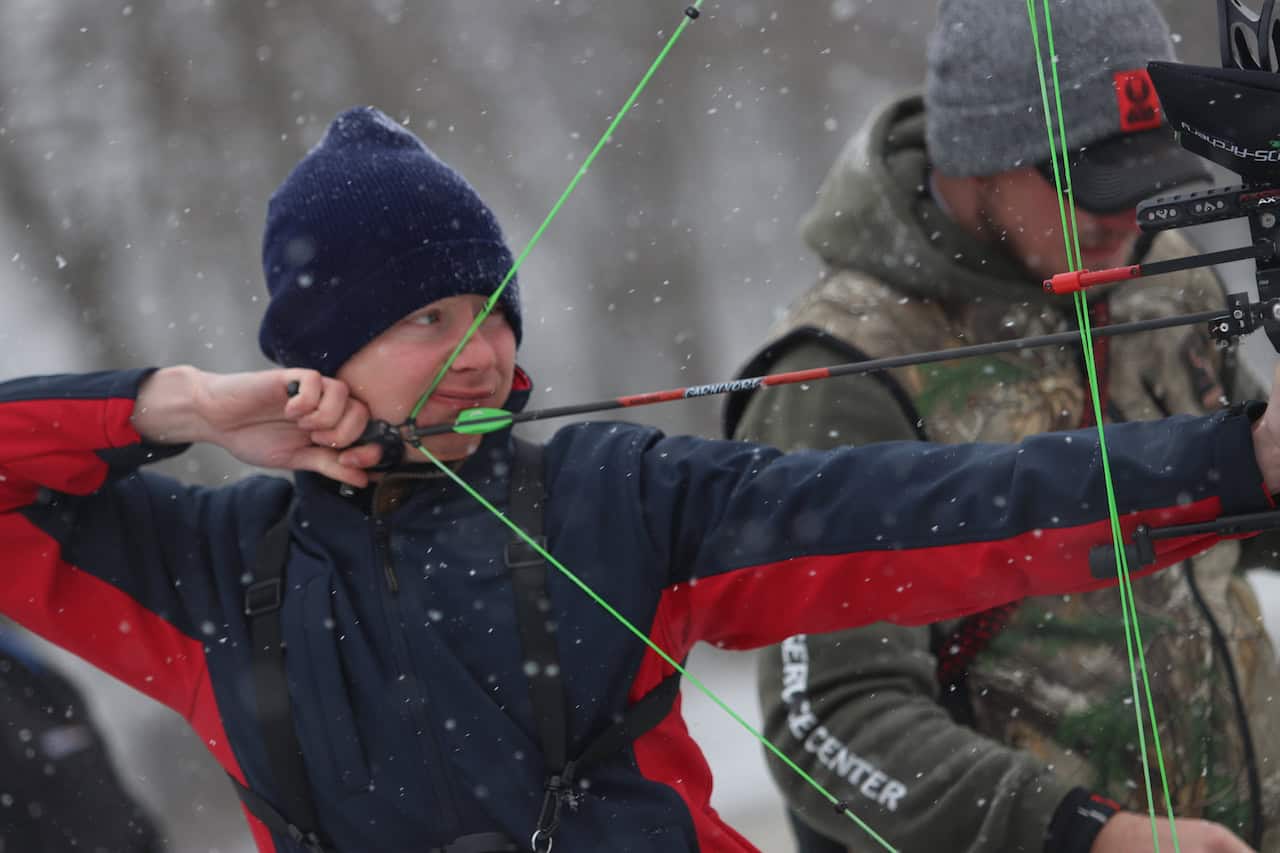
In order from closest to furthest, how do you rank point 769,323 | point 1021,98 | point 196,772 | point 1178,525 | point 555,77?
point 1178,525 → point 1021,98 → point 196,772 → point 555,77 → point 769,323

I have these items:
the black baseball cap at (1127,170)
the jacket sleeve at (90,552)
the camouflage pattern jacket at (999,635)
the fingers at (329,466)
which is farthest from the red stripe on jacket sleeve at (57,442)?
the black baseball cap at (1127,170)

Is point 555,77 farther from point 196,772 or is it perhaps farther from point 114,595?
point 114,595

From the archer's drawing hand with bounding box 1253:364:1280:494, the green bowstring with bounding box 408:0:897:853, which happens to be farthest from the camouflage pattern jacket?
the archer's drawing hand with bounding box 1253:364:1280:494

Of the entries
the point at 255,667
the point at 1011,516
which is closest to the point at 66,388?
the point at 255,667

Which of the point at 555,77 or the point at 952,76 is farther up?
the point at 555,77

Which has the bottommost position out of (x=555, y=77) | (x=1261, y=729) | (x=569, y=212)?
(x=1261, y=729)

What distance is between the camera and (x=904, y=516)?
1.75 m

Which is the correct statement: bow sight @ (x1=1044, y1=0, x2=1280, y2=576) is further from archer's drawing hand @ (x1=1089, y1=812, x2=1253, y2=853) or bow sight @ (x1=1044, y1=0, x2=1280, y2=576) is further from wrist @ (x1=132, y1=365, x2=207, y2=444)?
wrist @ (x1=132, y1=365, x2=207, y2=444)

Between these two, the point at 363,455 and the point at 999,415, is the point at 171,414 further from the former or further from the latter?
the point at 999,415

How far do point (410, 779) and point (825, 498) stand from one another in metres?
0.59

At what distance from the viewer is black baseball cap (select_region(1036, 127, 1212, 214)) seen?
6.84 ft

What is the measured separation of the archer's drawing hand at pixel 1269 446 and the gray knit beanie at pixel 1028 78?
2.44 ft

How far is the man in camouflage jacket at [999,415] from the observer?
6.89 ft

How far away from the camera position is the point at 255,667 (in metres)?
1.89
